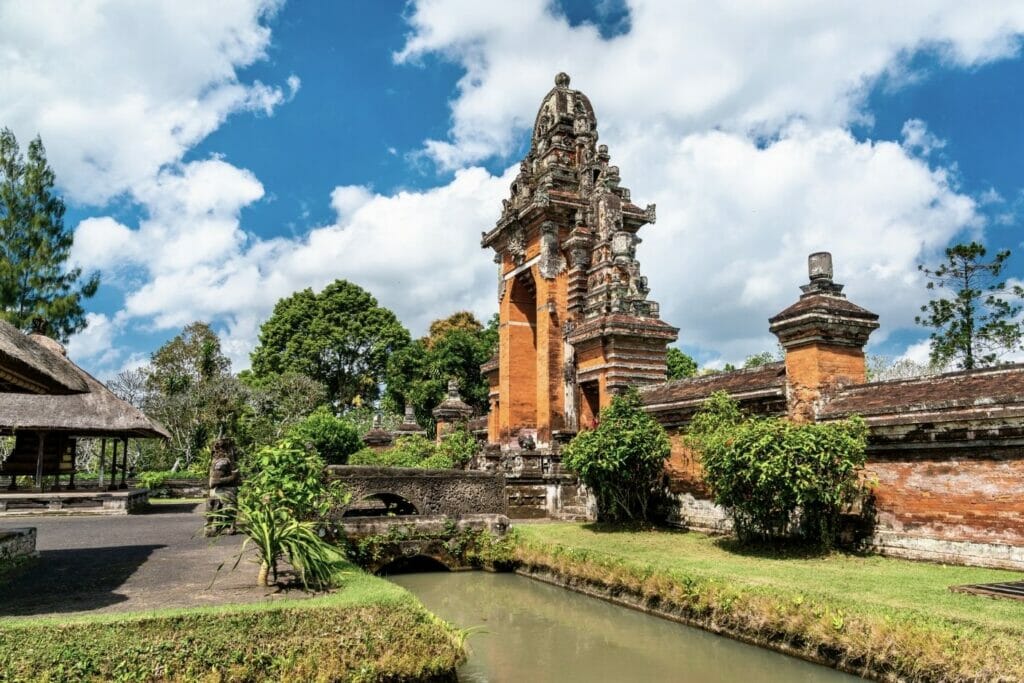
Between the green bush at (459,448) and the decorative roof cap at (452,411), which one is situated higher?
the decorative roof cap at (452,411)

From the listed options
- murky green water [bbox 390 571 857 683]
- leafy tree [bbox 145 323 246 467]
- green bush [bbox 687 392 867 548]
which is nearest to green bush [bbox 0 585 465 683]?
murky green water [bbox 390 571 857 683]

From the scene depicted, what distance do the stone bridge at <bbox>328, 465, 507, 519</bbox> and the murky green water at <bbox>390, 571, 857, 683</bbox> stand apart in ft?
9.05

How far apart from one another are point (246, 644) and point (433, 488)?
8922 mm

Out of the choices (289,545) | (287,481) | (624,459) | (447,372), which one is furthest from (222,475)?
(447,372)

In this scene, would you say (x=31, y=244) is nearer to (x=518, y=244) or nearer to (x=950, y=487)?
(x=518, y=244)

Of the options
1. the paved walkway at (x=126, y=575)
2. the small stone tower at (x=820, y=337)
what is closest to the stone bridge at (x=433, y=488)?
the paved walkway at (x=126, y=575)

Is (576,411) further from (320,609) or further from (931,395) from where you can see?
(320,609)

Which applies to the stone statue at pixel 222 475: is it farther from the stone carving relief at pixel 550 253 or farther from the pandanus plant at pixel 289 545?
the stone carving relief at pixel 550 253

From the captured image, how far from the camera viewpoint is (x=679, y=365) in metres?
41.4

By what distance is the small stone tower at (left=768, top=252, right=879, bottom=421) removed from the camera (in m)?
11.6

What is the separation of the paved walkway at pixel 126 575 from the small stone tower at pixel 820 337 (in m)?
8.08

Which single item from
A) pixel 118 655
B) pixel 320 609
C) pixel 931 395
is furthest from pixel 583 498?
pixel 118 655

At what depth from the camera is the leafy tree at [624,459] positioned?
45.4 ft

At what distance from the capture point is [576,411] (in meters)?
19.8
